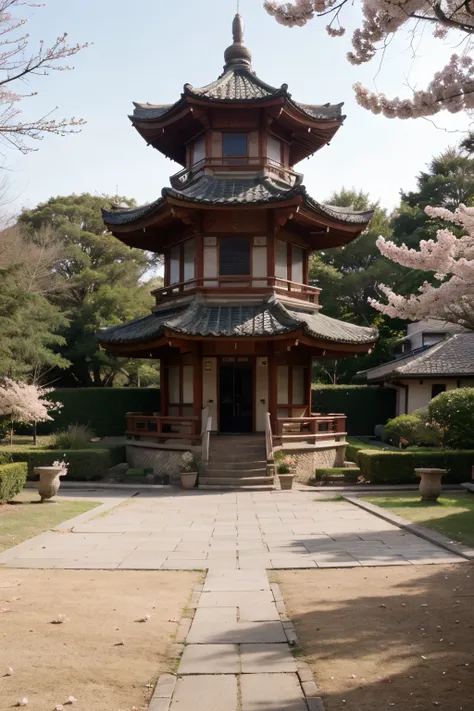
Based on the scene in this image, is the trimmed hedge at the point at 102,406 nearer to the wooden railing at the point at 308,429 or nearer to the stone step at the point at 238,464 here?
the wooden railing at the point at 308,429

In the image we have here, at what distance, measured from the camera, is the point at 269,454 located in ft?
66.3

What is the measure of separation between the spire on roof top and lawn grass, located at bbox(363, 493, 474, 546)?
20166 millimetres

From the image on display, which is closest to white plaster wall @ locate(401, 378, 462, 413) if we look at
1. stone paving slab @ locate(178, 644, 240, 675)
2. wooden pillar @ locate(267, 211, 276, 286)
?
wooden pillar @ locate(267, 211, 276, 286)

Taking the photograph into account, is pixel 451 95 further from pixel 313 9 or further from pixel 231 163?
pixel 231 163

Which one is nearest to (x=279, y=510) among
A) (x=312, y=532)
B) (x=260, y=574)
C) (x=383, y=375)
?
(x=312, y=532)

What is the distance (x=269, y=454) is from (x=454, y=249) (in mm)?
11063

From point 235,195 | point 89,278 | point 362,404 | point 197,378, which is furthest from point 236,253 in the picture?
point 89,278

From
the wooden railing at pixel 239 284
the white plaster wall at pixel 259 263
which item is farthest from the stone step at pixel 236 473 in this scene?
the white plaster wall at pixel 259 263

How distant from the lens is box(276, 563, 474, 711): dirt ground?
4758 mm

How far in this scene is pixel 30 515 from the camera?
13.5 meters

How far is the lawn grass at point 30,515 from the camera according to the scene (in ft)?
37.4

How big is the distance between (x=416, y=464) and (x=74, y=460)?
37.7 feet

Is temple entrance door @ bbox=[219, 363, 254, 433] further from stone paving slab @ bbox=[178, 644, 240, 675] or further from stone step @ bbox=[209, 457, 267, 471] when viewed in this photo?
stone paving slab @ bbox=[178, 644, 240, 675]

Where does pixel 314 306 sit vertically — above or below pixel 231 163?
below
